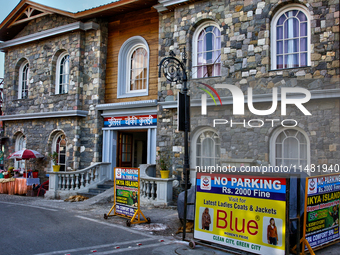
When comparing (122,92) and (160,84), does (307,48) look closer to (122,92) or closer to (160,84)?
(160,84)

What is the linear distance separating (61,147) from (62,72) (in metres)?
3.60

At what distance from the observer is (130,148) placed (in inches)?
595

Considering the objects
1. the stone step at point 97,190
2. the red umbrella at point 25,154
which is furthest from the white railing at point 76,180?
the red umbrella at point 25,154

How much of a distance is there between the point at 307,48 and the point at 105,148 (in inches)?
346

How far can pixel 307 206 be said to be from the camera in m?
5.57

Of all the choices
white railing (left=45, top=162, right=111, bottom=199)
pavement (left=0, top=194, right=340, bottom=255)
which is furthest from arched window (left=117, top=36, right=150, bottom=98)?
pavement (left=0, top=194, right=340, bottom=255)

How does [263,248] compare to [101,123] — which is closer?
[263,248]

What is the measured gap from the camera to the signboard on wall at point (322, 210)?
5.59 meters

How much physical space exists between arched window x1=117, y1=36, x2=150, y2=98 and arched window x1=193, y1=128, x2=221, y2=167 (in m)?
3.55

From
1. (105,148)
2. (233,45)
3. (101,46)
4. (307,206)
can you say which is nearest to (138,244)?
(307,206)

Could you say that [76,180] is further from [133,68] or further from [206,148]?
[206,148]

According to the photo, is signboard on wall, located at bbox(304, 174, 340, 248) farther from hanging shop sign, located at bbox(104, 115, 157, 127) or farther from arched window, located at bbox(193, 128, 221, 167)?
hanging shop sign, located at bbox(104, 115, 157, 127)

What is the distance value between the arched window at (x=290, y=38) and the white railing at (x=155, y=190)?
507 centimetres

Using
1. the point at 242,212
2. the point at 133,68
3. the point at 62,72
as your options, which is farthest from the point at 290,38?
the point at 62,72
